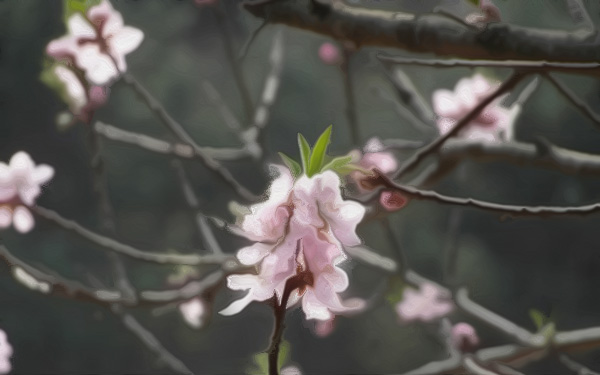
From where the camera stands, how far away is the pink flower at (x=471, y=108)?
104 cm

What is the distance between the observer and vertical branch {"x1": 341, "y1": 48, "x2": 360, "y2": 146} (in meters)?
0.95

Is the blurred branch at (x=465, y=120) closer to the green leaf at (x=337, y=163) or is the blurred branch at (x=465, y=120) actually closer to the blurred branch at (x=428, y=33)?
the blurred branch at (x=428, y=33)

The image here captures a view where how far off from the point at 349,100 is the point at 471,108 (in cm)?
27

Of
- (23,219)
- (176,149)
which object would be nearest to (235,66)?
(176,149)

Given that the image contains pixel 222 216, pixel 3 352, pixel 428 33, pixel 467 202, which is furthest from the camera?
pixel 222 216

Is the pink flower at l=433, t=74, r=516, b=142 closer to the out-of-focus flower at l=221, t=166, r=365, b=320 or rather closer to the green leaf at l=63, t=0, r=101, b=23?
the green leaf at l=63, t=0, r=101, b=23

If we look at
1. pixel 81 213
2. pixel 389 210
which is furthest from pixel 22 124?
pixel 389 210

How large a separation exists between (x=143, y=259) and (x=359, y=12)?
40 centimetres

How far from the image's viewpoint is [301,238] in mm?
337

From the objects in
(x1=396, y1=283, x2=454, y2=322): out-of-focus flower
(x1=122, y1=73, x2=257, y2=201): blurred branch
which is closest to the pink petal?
(x1=122, y1=73, x2=257, y2=201): blurred branch

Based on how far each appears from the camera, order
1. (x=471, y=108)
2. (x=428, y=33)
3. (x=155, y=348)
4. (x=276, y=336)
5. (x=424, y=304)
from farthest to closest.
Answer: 1. (x=424, y=304)
2. (x=471, y=108)
3. (x=155, y=348)
4. (x=428, y=33)
5. (x=276, y=336)

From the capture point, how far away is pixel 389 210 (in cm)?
82

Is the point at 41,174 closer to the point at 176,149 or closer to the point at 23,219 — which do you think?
the point at 23,219

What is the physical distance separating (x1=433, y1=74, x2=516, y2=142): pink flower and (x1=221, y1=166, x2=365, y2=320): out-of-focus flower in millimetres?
706
